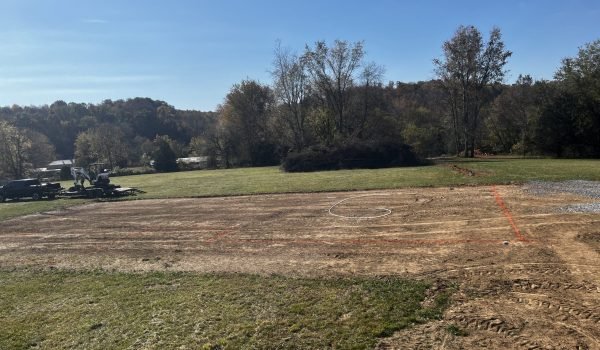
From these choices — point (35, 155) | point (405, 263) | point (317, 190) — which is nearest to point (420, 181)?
point (317, 190)

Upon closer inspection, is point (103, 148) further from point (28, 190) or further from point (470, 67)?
point (470, 67)

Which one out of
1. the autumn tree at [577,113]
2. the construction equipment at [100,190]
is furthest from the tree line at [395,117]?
the construction equipment at [100,190]

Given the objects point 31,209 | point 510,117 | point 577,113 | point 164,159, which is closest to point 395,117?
point 510,117

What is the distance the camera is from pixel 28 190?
96.0ft

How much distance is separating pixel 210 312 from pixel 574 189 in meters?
14.8

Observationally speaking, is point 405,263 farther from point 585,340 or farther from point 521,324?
point 585,340

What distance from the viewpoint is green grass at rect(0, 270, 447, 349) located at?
6.16 m

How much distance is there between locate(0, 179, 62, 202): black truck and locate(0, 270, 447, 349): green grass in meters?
22.3

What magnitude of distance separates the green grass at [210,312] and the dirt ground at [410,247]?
58 centimetres

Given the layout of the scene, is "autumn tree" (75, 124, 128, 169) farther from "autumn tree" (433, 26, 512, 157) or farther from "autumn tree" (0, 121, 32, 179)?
"autumn tree" (433, 26, 512, 157)

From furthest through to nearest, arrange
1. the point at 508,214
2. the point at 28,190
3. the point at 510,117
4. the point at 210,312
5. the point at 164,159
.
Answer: the point at 164,159
the point at 510,117
the point at 28,190
the point at 508,214
the point at 210,312

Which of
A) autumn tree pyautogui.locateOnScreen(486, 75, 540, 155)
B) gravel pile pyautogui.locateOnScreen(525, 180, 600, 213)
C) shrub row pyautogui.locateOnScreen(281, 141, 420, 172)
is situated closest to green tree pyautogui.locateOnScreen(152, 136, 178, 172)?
shrub row pyautogui.locateOnScreen(281, 141, 420, 172)

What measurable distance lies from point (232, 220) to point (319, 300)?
8.63 meters

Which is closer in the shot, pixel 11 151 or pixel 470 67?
pixel 470 67
